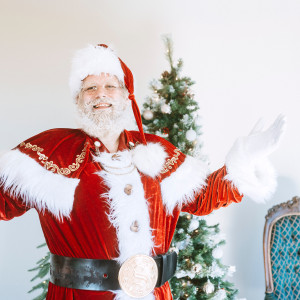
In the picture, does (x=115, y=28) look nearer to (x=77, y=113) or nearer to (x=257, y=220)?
(x=77, y=113)

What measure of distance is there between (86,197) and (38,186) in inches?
7.3

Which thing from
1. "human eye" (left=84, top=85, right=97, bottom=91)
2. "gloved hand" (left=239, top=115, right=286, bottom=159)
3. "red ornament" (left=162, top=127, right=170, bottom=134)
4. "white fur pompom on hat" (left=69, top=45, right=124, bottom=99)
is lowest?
"gloved hand" (left=239, top=115, right=286, bottom=159)

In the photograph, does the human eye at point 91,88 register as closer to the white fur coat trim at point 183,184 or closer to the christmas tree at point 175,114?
the white fur coat trim at point 183,184

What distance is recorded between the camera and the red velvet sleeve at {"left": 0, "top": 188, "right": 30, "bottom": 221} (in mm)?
1420

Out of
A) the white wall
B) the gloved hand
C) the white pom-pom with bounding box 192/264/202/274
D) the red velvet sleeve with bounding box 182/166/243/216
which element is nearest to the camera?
the gloved hand

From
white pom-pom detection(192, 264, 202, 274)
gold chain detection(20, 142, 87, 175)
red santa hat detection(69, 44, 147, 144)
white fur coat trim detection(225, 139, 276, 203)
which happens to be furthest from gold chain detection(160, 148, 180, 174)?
white pom-pom detection(192, 264, 202, 274)

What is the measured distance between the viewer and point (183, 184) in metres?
1.61

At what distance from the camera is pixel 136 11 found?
9.41 feet

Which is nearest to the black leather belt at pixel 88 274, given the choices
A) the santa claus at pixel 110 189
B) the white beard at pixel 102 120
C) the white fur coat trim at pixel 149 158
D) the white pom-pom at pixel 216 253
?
the santa claus at pixel 110 189

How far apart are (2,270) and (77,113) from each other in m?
1.42

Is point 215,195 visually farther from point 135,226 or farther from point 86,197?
point 86,197


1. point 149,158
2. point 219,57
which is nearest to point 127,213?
point 149,158

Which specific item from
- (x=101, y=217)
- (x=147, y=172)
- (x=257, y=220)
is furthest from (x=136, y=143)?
(x=257, y=220)

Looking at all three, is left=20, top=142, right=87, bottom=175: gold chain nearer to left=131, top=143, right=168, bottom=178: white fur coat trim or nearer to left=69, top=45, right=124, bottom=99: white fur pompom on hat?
left=131, top=143, right=168, bottom=178: white fur coat trim
